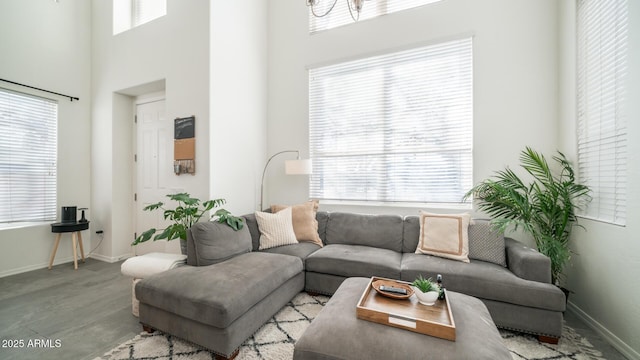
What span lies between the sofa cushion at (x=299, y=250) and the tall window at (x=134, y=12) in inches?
150

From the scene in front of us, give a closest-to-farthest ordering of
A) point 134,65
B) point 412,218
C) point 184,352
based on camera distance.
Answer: point 184,352 < point 412,218 < point 134,65

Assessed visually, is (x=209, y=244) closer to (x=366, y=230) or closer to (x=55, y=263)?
(x=366, y=230)

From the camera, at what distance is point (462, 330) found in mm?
1271

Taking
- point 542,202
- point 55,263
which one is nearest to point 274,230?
point 542,202

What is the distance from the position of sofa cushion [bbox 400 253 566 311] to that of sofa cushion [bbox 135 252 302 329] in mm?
1211

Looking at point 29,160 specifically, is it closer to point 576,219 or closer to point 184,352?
point 184,352

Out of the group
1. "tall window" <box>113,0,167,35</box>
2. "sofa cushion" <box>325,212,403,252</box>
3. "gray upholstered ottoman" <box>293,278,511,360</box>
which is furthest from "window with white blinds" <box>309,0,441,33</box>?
"gray upholstered ottoman" <box>293,278,511,360</box>

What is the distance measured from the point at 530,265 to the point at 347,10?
12.0 feet

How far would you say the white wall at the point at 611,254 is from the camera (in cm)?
168

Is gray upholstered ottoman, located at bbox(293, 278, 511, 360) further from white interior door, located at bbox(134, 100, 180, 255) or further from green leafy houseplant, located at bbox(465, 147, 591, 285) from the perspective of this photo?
white interior door, located at bbox(134, 100, 180, 255)

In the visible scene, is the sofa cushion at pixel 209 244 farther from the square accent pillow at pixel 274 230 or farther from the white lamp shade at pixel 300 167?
the white lamp shade at pixel 300 167

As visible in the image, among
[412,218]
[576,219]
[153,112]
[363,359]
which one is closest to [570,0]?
[576,219]

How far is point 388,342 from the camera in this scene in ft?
3.90

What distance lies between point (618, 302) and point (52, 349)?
409 cm
